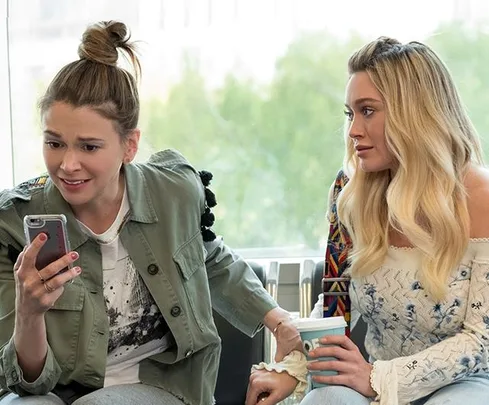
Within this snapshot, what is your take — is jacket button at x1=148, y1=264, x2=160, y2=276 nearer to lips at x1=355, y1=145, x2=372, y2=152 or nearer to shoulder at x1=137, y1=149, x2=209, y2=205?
shoulder at x1=137, y1=149, x2=209, y2=205

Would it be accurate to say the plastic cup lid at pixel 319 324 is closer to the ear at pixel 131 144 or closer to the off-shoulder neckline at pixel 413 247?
the off-shoulder neckline at pixel 413 247

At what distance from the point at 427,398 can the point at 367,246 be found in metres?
0.36

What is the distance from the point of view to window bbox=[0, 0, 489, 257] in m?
2.73

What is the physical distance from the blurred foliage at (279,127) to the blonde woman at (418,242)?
77 centimetres

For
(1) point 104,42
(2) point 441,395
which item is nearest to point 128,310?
(1) point 104,42

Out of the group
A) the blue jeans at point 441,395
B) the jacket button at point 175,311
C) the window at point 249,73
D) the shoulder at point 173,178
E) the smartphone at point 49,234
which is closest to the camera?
the smartphone at point 49,234

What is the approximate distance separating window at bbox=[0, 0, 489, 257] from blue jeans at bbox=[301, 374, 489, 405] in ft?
3.46

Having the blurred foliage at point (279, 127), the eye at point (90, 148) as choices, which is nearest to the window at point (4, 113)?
the blurred foliage at point (279, 127)

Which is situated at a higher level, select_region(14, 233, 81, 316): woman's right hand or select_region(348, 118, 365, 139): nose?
select_region(348, 118, 365, 139): nose

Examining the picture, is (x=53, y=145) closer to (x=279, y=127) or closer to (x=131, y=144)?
(x=131, y=144)

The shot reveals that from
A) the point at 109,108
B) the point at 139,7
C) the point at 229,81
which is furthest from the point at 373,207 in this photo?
the point at 139,7

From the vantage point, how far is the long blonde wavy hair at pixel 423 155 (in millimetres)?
1897

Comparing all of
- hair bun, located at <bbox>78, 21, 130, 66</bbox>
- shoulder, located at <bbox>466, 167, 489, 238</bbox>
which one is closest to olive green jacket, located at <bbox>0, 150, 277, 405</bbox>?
hair bun, located at <bbox>78, 21, 130, 66</bbox>

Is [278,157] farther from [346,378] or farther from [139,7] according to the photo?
[346,378]
